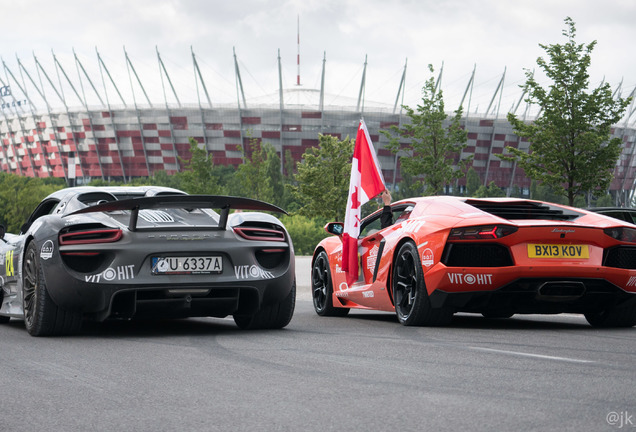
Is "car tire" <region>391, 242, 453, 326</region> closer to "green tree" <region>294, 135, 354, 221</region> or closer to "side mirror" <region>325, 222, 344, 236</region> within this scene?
"side mirror" <region>325, 222, 344, 236</region>

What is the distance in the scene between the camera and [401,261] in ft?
24.1

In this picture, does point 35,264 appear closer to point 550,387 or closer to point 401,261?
point 401,261

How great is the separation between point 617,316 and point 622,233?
2.64 ft

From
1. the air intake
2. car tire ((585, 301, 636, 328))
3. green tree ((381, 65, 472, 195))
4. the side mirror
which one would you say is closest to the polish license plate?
the air intake

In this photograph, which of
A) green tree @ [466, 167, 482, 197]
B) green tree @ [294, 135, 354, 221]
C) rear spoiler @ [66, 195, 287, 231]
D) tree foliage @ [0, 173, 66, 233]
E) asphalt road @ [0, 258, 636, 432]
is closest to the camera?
asphalt road @ [0, 258, 636, 432]

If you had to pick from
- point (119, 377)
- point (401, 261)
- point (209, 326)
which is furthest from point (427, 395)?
point (209, 326)

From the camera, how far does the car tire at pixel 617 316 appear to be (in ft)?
23.6

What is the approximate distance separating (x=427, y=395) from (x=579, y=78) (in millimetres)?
19882

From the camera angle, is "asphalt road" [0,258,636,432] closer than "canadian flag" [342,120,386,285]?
Yes

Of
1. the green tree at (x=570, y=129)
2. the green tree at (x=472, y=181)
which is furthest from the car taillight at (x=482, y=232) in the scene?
the green tree at (x=472, y=181)

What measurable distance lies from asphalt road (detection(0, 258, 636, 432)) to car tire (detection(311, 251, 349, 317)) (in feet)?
7.25

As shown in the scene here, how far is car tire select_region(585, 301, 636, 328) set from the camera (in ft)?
23.6

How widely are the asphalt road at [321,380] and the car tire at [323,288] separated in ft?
7.25

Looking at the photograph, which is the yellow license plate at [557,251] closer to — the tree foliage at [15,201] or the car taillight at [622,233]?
the car taillight at [622,233]
